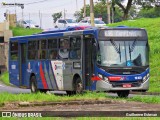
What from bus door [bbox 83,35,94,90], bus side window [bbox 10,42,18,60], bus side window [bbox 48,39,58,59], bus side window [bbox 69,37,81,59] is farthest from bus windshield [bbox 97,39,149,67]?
bus side window [bbox 10,42,18,60]

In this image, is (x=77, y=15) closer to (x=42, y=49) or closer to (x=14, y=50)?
(x=14, y=50)

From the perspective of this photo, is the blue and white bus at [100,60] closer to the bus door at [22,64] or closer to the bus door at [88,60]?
the bus door at [88,60]

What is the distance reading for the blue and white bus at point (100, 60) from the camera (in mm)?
23156

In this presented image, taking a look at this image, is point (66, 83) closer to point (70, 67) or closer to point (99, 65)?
point (70, 67)

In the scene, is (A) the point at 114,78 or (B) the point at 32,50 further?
(B) the point at 32,50

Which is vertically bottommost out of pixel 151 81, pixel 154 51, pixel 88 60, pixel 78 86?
pixel 151 81

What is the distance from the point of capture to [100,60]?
75.8 ft

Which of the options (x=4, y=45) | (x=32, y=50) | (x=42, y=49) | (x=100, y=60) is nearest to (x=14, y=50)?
(x=32, y=50)

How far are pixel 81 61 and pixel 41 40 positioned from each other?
448 centimetres

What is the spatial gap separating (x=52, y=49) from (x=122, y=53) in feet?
15.0

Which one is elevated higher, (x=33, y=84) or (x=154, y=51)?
(x=154, y=51)

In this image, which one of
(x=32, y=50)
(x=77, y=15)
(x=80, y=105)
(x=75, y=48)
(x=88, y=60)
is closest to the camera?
(x=80, y=105)

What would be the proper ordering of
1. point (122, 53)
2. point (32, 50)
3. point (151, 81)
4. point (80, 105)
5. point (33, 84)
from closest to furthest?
point (80, 105)
point (122, 53)
point (32, 50)
point (33, 84)
point (151, 81)

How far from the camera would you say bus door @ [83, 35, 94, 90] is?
23.6m
